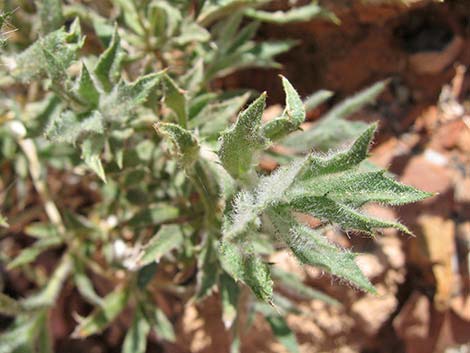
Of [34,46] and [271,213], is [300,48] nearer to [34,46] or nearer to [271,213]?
[34,46]

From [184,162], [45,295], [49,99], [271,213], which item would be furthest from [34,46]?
[45,295]

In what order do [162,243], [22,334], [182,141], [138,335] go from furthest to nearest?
[22,334] < [138,335] < [162,243] < [182,141]

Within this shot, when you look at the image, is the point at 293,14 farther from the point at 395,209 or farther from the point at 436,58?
the point at 395,209

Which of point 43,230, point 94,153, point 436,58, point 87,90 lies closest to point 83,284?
point 43,230

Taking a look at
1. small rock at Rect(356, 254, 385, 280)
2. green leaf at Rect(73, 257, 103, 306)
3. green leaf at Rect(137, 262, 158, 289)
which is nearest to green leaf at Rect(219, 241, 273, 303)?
green leaf at Rect(137, 262, 158, 289)

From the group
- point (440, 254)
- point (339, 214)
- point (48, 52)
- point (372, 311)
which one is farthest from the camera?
point (372, 311)

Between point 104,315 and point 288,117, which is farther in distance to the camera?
point 104,315

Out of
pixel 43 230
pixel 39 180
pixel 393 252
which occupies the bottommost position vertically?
pixel 393 252

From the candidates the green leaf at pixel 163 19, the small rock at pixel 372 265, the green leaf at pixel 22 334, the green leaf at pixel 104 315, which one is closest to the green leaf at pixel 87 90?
the green leaf at pixel 163 19

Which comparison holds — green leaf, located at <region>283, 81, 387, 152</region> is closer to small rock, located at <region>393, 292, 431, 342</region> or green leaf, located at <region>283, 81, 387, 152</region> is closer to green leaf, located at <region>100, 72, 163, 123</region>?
green leaf, located at <region>100, 72, 163, 123</region>

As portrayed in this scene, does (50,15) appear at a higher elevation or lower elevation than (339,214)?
higher
